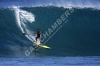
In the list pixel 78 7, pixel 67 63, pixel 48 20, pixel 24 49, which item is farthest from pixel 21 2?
pixel 67 63

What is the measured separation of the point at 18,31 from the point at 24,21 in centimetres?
184

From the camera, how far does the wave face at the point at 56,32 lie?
32606mm

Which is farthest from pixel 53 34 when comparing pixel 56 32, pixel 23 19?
pixel 23 19

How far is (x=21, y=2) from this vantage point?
168 feet

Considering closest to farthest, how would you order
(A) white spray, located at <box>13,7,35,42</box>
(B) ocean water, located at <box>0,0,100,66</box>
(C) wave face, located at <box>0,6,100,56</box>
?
1. (B) ocean water, located at <box>0,0,100,66</box>
2. (C) wave face, located at <box>0,6,100,56</box>
3. (A) white spray, located at <box>13,7,35,42</box>

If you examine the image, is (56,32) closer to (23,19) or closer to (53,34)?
(53,34)

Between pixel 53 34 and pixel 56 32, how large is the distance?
1.87 ft

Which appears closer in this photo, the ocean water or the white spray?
the ocean water

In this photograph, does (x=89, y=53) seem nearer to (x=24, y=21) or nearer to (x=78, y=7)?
(x=24, y=21)

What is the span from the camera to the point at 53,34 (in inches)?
1393

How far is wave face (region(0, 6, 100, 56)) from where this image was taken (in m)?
32.6

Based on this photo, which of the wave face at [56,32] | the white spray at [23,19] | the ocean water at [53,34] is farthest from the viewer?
the white spray at [23,19]

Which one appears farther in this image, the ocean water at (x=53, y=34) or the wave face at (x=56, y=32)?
the wave face at (x=56, y=32)

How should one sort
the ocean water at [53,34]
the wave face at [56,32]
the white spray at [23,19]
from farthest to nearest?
1. the white spray at [23,19]
2. the wave face at [56,32]
3. the ocean water at [53,34]
